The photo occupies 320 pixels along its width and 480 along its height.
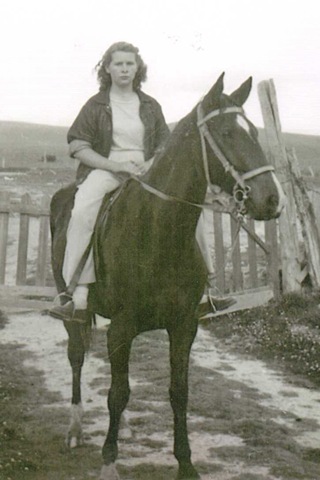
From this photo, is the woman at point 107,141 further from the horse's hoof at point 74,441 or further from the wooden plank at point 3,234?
the wooden plank at point 3,234

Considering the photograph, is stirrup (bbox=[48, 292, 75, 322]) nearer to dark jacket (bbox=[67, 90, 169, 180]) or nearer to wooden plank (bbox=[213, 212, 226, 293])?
dark jacket (bbox=[67, 90, 169, 180])

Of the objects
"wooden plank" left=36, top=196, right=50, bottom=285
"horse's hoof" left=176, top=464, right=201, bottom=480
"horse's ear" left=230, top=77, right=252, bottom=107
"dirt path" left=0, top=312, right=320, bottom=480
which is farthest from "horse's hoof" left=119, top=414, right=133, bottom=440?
"wooden plank" left=36, top=196, right=50, bottom=285

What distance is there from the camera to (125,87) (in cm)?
503

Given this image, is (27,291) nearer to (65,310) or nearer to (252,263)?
(252,263)

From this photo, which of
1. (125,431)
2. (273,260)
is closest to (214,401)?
(125,431)

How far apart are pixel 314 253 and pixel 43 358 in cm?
421

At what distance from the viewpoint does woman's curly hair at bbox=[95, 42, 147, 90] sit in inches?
192

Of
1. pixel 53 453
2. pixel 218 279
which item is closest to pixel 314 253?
pixel 218 279

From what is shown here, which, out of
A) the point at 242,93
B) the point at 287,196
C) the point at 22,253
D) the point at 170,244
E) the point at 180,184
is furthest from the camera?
the point at 22,253

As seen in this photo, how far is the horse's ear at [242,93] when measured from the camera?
3.81m

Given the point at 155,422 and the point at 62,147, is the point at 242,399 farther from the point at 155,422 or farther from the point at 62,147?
the point at 62,147

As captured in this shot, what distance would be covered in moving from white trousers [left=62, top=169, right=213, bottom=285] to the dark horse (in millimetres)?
119

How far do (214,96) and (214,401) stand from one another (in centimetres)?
313

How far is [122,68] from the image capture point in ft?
16.1
